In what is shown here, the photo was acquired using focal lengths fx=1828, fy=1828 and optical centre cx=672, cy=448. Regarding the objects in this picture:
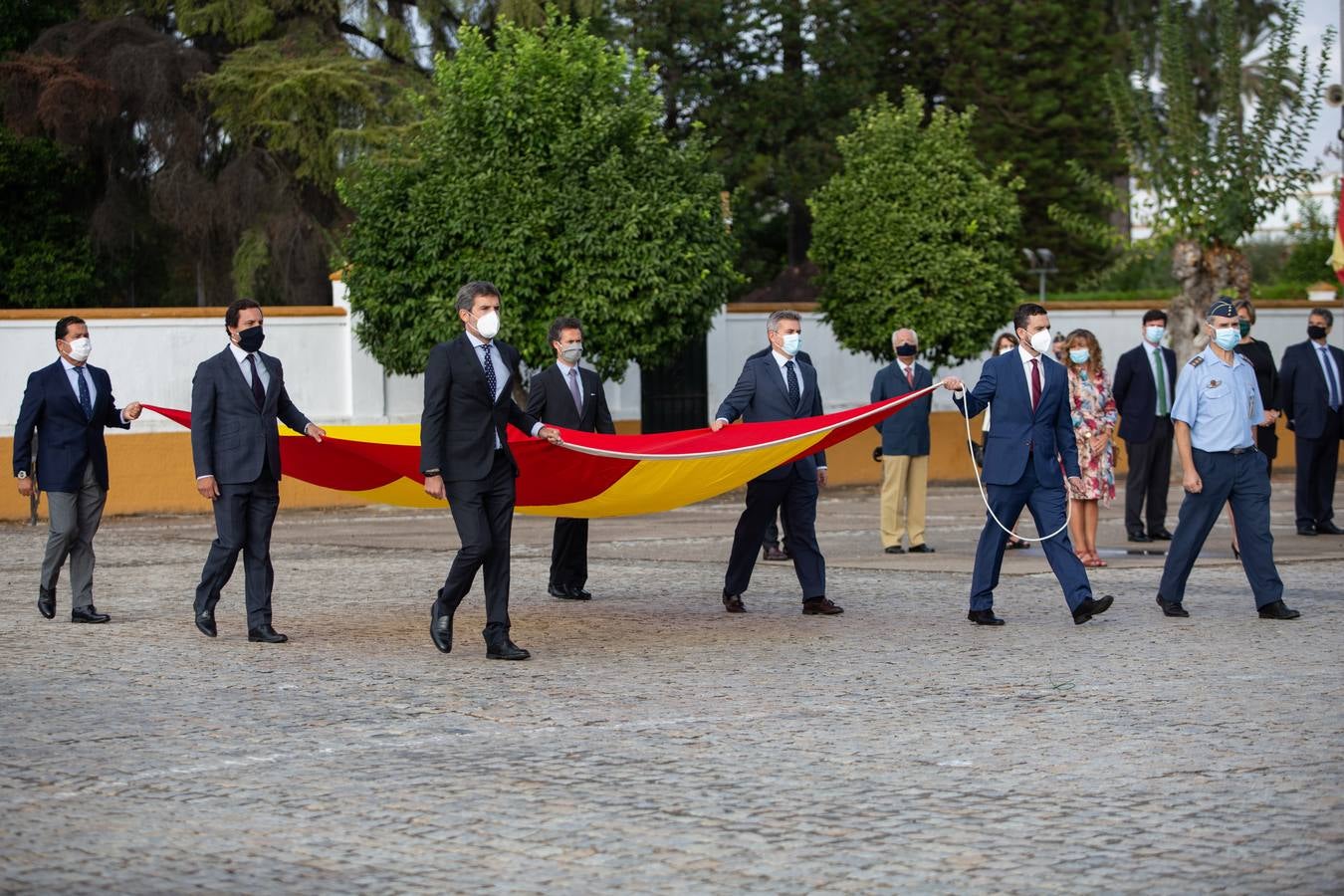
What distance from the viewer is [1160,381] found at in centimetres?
1656

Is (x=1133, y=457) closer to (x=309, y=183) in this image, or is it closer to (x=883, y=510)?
(x=883, y=510)

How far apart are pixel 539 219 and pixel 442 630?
470 inches

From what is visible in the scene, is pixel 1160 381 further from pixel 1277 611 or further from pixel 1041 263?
pixel 1041 263

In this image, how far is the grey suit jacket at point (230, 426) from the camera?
10.4 metres

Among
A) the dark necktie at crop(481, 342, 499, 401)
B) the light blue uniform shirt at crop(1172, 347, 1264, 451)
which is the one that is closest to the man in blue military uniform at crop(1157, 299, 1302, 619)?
the light blue uniform shirt at crop(1172, 347, 1264, 451)

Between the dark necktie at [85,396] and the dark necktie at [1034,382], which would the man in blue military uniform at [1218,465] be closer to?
the dark necktie at [1034,382]

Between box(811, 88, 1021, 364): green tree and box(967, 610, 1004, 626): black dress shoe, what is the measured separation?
1384 cm

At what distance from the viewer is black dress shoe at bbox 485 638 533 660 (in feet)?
31.5

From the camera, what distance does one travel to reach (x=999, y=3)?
45.7 m

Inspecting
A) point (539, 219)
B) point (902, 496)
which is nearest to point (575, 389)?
point (902, 496)

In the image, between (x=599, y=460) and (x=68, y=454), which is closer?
(x=599, y=460)

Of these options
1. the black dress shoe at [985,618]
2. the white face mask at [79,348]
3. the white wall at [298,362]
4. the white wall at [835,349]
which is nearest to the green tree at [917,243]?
the white wall at [835,349]

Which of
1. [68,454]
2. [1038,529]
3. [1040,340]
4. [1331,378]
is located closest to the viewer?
[1038,529]

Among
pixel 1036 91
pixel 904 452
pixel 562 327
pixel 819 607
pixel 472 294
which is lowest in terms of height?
pixel 819 607
